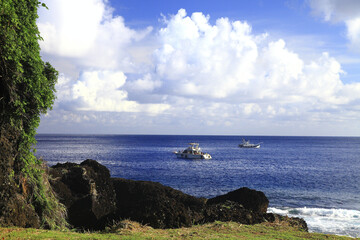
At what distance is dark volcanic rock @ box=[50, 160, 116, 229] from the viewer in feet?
51.1

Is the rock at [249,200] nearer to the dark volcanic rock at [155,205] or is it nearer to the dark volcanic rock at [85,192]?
the dark volcanic rock at [155,205]

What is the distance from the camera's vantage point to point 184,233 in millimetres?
13422

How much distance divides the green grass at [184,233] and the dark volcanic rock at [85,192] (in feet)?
8.57

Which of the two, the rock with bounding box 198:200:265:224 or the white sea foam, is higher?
the rock with bounding box 198:200:265:224

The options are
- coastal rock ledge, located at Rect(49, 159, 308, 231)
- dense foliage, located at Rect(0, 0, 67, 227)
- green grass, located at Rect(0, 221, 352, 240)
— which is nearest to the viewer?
green grass, located at Rect(0, 221, 352, 240)

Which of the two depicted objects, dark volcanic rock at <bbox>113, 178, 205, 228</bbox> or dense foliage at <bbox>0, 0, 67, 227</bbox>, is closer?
dense foliage at <bbox>0, 0, 67, 227</bbox>

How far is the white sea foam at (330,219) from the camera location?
24188 millimetres

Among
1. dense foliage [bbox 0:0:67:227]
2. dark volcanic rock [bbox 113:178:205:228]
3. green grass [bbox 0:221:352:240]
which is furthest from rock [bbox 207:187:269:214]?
dense foliage [bbox 0:0:67:227]

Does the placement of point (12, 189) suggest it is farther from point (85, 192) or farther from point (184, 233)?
point (184, 233)

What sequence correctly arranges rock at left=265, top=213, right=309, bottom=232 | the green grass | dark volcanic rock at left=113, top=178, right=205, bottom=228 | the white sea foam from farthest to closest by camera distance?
the white sea foam → rock at left=265, top=213, right=309, bottom=232 → dark volcanic rock at left=113, top=178, right=205, bottom=228 → the green grass

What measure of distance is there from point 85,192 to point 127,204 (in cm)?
238

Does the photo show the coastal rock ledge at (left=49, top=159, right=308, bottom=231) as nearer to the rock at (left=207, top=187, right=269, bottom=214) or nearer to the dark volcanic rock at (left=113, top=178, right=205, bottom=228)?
the dark volcanic rock at (left=113, top=178, right=205, bottom=228)

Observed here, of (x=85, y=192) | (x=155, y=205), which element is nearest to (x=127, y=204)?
(x=155, y=205)

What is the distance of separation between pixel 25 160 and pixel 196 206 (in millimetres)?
9153
